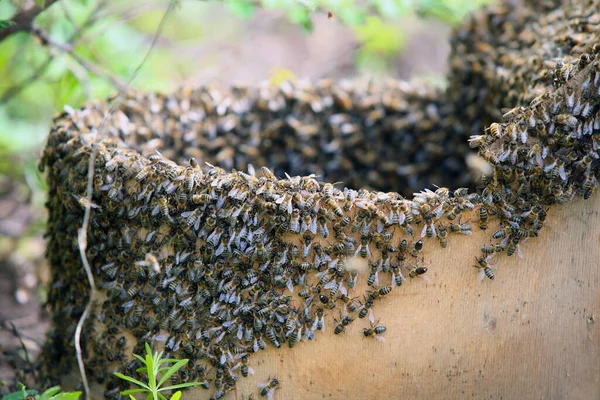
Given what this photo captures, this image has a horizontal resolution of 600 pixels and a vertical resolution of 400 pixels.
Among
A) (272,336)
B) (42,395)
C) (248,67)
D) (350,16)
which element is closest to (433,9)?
(350,16)

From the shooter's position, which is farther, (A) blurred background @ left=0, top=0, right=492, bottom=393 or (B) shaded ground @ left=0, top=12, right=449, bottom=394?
(B) shaded ground @ left=0, top=12, right=449, bottom=394

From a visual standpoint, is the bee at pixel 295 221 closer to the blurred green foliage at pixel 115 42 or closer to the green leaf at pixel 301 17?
the blurred green foliage at pixel 115 42

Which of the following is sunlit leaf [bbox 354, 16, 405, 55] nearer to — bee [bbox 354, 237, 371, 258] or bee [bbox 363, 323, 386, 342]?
bee [bbox 354, 237, 371, 258]

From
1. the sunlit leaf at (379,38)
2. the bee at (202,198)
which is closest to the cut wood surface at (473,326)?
the bee at (202,198)

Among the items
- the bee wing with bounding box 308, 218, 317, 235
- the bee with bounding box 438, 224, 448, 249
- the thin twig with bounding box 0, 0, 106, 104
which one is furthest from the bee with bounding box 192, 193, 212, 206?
the thin twig with bounding box 0, 0, 106, 104

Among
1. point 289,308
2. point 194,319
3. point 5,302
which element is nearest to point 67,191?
point 194,319

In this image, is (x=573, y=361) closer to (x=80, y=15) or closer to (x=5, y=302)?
(x=5, y=302)
